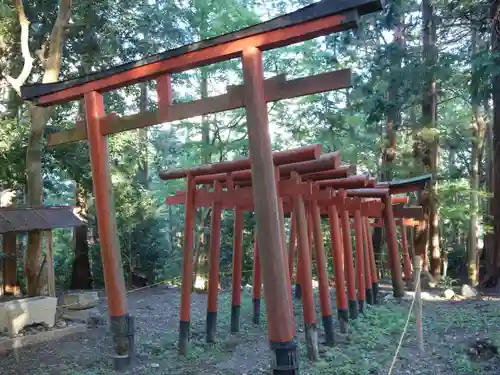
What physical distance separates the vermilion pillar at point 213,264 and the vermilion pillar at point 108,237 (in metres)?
1.47

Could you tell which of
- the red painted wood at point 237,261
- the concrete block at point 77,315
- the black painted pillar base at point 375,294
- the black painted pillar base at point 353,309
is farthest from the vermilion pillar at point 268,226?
the black painted pillar base at point 375,294

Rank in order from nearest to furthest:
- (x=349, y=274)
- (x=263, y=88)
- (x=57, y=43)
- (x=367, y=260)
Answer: (x=263, y=88) < (x=349, y=274) < (x=57, y=43) < (x=367, y=260)

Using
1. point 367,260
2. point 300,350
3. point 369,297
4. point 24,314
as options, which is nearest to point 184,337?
point 300,350

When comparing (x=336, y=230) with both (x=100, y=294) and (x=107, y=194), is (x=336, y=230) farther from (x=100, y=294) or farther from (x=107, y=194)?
(x=100, y=294)

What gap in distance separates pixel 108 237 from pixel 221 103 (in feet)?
7.67

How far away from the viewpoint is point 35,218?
30.9 feet

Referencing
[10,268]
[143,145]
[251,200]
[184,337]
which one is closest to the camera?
[251,200]

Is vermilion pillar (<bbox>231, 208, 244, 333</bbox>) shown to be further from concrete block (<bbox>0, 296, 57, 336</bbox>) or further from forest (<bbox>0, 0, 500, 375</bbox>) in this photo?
concrete block (<bbox>0, 296, 57, 336</bbox>)

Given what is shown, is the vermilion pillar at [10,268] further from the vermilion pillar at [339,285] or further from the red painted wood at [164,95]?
the red painted wood at [164,95]

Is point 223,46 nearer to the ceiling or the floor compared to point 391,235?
nearer to the ceiling

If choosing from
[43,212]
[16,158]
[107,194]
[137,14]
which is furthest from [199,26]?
[107,194]

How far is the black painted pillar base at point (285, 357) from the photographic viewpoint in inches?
175

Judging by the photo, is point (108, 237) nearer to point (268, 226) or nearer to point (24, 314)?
point (268, 226)

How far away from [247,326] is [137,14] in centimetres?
883
